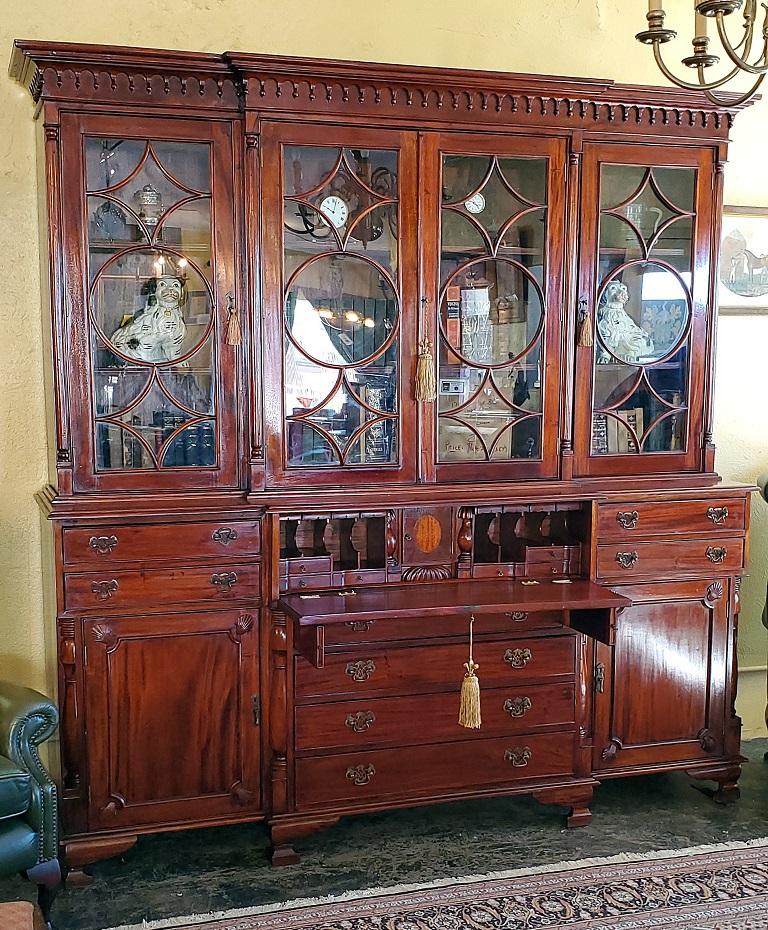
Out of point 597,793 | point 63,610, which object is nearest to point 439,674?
point 597,793

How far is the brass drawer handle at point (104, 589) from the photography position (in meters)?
2.81

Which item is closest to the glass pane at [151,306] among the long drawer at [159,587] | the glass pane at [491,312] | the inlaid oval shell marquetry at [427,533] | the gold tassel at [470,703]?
the long drawer at [159,587]

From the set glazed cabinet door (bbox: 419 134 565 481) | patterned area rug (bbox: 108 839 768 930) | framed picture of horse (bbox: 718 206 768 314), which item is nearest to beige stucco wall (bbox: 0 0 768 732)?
framed picture of horse (bbox: 718 206 768 314)

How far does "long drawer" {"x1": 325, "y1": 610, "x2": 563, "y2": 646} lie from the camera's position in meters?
2.99

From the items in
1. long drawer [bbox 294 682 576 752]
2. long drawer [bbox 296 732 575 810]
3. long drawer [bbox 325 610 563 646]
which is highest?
long drawer [bbox 325 610 563 646]

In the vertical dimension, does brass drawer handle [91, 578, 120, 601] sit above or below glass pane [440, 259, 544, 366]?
below

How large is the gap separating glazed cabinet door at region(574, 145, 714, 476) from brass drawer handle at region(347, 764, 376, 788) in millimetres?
1131

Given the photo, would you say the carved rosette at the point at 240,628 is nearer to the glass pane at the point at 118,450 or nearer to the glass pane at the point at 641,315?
the glass pane at the point at 118,450

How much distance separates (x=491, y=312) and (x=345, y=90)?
0.77m

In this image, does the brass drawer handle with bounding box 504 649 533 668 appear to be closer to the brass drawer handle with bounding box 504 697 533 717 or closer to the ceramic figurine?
the brass drawer handle with bounding box 504 697 533 717

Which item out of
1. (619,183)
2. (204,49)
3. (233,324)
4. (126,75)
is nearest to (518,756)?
(233,324)

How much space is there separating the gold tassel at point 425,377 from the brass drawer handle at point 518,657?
82 centimetres

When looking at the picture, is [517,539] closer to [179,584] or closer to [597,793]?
[597,793]

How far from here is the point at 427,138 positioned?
9.76 feet
